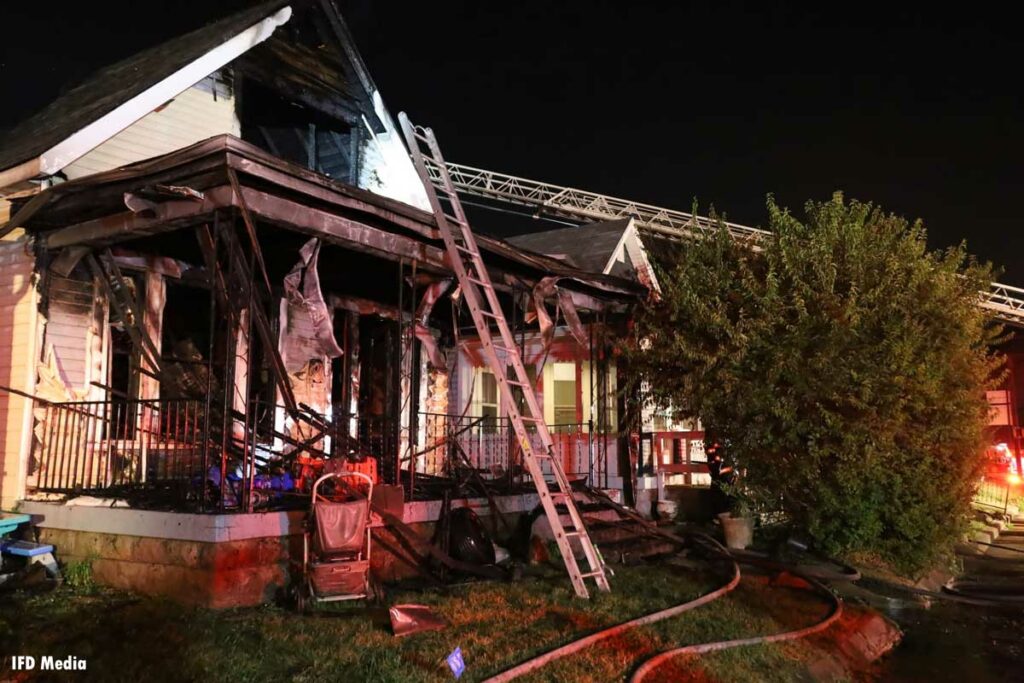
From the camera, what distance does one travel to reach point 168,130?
10172 mm

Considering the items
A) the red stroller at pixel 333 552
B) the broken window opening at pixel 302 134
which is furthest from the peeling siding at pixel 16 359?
the broken window opening at pixel 302 134

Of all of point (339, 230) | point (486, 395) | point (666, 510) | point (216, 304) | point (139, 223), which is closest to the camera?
point (139, 223)

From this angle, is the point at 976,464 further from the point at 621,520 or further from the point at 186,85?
the point at 186,85

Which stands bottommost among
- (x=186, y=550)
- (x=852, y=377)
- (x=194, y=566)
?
(x=194, y=566)

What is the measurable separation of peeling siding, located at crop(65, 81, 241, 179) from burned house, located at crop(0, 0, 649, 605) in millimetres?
31

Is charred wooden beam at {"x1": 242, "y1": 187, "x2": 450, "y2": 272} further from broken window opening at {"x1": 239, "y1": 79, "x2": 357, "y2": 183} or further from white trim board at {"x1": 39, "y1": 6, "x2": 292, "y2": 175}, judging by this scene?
broken window opening at {"x1": 239, "y1": 79, "x2": 357, "y2": 183}

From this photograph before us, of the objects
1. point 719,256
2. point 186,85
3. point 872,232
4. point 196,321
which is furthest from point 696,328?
point 186,85

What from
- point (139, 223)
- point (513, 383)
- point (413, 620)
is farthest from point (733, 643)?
point (139, 223)

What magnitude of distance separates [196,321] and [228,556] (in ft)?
15.5

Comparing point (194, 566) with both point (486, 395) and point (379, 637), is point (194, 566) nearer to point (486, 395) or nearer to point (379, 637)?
point (379, 637)

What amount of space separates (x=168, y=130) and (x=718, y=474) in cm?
986

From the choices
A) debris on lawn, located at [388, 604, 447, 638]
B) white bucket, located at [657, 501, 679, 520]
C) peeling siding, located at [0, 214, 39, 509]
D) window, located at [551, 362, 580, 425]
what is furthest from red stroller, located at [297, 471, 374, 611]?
window, located at [551, 362, 580, 425]

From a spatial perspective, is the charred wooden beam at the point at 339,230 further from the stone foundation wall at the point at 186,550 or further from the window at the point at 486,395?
the window at the point at 486,395

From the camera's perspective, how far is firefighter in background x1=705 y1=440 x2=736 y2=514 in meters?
11.6
